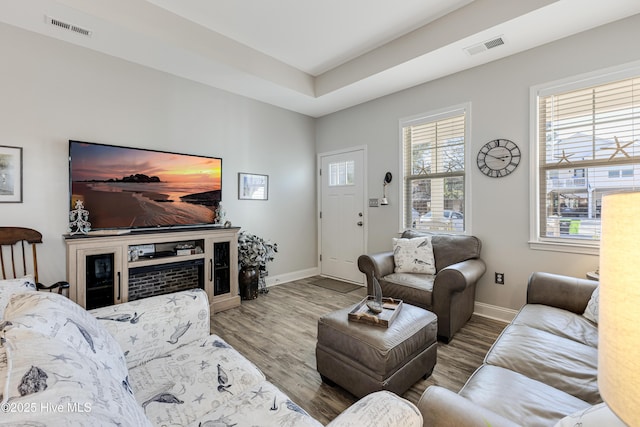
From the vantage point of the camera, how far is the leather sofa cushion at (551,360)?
4.14 feet

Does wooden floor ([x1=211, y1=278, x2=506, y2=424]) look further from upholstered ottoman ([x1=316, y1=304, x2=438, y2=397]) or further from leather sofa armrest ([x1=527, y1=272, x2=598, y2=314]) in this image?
leather sofa armrest ([x1=527, y1=272, x2=598, y2=314])

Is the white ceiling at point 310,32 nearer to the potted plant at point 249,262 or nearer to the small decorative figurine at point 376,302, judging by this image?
the potted plant at point 249,262

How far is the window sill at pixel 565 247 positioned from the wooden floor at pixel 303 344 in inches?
34.6

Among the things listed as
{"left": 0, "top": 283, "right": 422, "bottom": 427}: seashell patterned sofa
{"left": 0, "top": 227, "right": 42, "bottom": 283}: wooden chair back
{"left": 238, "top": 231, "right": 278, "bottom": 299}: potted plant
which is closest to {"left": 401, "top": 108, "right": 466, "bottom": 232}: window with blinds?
{"left": 238, "top": 231, "right": 278, "bottom": 299}: potted plant

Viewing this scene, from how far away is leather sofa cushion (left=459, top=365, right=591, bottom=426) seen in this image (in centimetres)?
105

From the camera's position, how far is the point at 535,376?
1332 mm

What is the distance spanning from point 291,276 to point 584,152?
3893 mm

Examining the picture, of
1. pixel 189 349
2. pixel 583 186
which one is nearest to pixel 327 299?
pixel 189 349

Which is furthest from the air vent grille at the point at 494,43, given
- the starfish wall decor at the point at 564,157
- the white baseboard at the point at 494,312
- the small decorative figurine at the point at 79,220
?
the small decorative figurine at the point at 79,220

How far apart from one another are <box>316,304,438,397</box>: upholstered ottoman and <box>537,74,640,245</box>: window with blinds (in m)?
1.89

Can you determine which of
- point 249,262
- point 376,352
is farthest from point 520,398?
point 249,262

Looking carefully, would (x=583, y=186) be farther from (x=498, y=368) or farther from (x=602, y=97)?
(x=498, y=368)

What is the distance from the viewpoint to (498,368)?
1378 millimetres

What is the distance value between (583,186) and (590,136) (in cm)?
46
